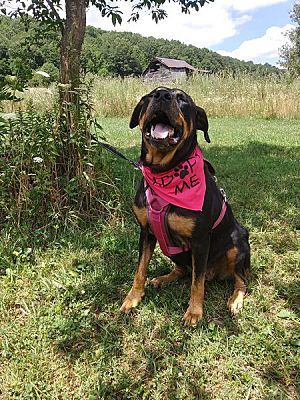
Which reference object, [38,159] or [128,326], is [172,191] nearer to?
[128,326]

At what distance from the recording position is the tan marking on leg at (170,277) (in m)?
2.97

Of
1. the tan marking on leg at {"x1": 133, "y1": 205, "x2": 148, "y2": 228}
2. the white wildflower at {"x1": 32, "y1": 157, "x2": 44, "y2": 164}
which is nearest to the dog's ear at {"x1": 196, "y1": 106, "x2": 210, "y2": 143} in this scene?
the tan marking on leg at {"x1": 133, "y1": 205, "x2": 148, "y2": 228}

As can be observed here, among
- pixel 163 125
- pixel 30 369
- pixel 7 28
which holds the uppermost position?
pixel 7 28

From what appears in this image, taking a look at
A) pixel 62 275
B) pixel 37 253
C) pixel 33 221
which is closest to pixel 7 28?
pixel 33 221

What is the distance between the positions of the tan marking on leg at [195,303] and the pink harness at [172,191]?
0.24 m

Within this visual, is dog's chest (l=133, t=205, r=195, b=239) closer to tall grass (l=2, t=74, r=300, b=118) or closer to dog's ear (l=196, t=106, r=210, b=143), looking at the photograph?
dog's ear (l=196, t=106, r=210, b=143)

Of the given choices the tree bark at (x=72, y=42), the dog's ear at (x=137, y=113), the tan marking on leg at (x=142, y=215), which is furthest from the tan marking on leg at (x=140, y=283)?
the tree bark at (x=72, y=42)

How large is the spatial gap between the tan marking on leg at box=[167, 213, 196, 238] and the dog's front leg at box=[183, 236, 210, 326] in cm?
10

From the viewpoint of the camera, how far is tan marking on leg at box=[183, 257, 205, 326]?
2510 millimetres

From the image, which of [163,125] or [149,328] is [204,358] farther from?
[163,125]

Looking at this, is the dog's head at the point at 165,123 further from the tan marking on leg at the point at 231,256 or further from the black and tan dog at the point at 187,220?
the tan marking on leg at the point at 231,256

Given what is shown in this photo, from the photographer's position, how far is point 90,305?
274 cm

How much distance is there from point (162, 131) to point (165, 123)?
6cm

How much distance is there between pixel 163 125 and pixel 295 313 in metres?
1.58
